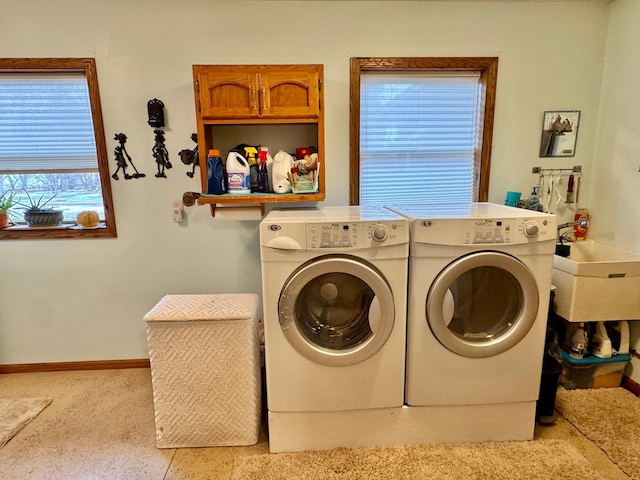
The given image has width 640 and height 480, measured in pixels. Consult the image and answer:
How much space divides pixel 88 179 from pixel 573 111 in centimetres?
316

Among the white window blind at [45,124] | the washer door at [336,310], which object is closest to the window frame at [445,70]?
the washer door at [336,310]

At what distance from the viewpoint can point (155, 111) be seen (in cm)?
215

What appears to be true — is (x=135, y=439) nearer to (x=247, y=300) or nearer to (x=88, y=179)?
(x=247, y=300)

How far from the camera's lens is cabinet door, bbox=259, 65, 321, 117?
191 cm

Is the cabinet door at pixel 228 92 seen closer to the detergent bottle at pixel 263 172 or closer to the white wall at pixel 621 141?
the detergent bottle at pixel 263 172

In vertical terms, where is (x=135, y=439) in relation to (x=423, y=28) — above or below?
below

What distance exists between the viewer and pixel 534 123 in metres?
2.35

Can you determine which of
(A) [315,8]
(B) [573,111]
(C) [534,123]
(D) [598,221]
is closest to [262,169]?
(A) [315,8]

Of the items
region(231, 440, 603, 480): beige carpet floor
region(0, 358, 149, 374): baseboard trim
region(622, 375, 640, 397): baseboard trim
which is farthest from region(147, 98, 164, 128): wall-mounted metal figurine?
region(622, 375, 640, 397): baseboard trim

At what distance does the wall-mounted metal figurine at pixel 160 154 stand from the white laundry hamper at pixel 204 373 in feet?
3.00

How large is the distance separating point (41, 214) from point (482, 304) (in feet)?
8.79

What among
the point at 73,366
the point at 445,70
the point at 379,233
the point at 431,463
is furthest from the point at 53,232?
the point at 445,70

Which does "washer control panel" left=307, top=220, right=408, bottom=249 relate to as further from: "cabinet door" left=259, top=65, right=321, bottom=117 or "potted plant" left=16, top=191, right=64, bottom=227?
"potted plant" left=16, top=191, right=64, bottom=227

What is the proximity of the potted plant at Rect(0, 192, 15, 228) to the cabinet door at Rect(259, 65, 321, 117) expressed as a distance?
179 centimetres
